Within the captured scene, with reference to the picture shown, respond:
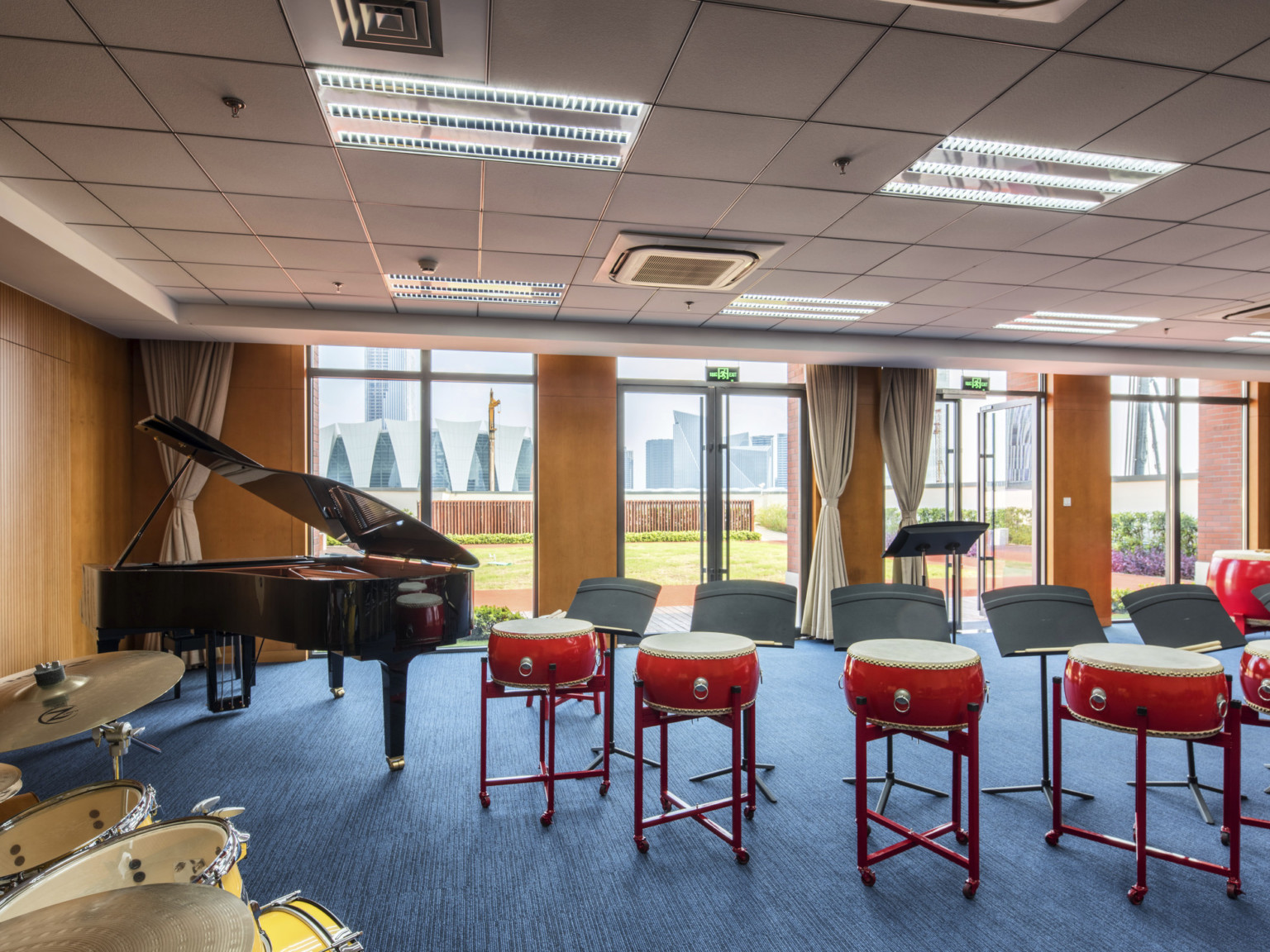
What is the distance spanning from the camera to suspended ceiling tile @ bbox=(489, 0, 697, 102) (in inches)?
77.1

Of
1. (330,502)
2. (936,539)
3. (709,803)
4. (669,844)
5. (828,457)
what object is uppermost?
(828,457)

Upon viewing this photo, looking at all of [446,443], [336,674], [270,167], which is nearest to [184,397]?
[446,443]

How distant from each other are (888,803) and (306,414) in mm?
5379

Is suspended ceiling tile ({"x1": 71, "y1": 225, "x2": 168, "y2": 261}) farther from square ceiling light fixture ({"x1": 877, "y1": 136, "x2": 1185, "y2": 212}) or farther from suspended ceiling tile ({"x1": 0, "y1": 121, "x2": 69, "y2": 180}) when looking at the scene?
square ceiling light fixture ({"x1": 877, "y1": 136, "x2": 1185, "y2": 212})

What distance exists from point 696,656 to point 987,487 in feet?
19.2

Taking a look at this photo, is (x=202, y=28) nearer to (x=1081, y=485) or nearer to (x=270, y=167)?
(x=270, y=167)

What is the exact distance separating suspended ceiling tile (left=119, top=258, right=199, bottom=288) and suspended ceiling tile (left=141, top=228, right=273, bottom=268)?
0.20 m

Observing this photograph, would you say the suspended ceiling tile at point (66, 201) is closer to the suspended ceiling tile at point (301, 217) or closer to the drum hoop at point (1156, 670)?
the suspended ceiling tile at point (301, 217)

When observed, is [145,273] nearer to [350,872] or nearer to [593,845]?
[350,872]

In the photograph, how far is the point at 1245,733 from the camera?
3.90m

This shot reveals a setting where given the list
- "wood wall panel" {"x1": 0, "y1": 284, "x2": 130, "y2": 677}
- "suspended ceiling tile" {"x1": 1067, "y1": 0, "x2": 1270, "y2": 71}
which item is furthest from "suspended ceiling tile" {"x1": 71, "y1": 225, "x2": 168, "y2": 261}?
"suspended ceiling tile" {"x1": 1067, "y1": 0, "x2": 1270, "y2": 71}

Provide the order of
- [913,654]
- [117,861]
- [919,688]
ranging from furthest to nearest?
[913,654] → [919,688] → [117,861]

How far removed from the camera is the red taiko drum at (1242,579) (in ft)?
19.2

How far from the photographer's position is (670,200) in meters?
3.22
